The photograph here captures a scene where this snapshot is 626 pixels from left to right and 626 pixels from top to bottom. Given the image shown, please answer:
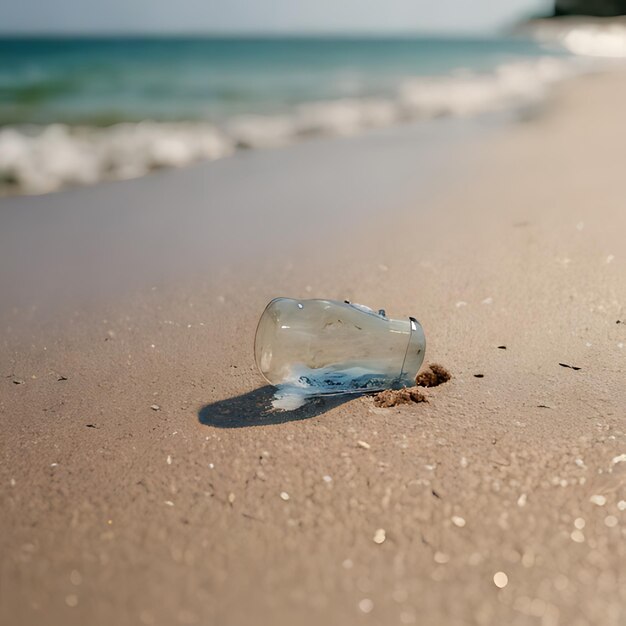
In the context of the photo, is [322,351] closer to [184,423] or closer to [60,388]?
[184,423]

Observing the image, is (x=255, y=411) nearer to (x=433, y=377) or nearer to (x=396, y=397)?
(x=396, y=397)

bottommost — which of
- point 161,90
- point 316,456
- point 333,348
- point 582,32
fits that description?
point 316,456

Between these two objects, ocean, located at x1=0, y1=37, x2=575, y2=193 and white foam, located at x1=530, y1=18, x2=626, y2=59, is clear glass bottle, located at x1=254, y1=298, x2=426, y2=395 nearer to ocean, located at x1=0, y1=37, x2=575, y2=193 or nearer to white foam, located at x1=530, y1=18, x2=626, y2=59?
ocean, located at x1=0, y1=37, x2=575, y2=193

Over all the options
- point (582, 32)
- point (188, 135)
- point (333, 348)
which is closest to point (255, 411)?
point (333, 348)

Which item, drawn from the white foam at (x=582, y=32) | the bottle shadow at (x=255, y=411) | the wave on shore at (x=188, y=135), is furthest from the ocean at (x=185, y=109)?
the white foam at (x=582, y=32)

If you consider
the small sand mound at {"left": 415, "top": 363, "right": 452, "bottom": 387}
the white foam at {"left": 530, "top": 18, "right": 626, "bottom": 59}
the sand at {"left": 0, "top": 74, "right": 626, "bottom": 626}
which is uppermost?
the white foam at {"left": 530, "top": 18, "right": 626, "bottom": 59}

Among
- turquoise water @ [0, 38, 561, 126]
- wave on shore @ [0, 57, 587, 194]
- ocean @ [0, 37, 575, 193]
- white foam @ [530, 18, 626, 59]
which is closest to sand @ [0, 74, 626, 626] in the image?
wave on shore @ [0, 57, 587, 194]
